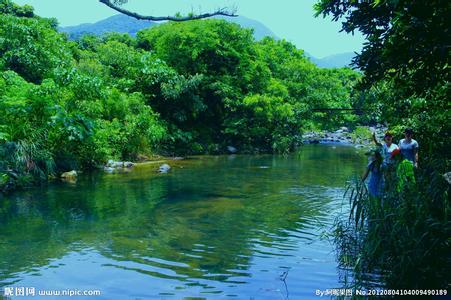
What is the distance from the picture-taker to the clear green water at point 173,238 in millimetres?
6844

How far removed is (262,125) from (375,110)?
1958cm

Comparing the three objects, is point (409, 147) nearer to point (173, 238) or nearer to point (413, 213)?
point (413, 213)

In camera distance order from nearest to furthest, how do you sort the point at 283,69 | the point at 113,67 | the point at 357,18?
the point at 357,18
the point at 113,67
the point at 283,69

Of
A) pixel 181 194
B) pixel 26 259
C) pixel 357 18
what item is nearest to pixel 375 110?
pixel 357 18

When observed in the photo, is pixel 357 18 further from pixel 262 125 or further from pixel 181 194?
pixel 262 125

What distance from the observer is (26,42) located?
76.6ft

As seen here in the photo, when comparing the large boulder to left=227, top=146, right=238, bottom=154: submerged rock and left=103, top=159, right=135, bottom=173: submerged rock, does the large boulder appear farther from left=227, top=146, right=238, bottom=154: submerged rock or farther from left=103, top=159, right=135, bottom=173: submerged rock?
left=227, top=146, right=238, bottom=154: submerged rock

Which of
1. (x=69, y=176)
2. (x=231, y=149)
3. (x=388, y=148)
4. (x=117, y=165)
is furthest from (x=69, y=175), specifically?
(x=231, y=149)

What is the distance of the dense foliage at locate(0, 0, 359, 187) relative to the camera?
1733 cm

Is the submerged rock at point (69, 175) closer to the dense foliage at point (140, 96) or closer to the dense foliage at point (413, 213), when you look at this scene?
the dense foliage at point (140, 96)

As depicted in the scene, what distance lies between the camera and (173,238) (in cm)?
930

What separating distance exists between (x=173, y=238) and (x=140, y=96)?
1900 cm

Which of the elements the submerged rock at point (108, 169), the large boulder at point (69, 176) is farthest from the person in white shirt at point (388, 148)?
the submerged rock at point (108, 169)

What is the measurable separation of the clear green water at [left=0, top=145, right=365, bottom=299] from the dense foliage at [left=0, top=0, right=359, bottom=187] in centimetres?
248
